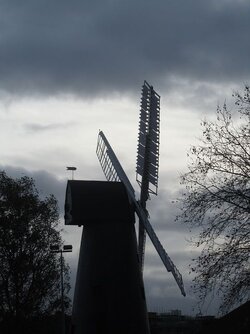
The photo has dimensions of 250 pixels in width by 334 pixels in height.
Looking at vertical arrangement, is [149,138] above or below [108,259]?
above

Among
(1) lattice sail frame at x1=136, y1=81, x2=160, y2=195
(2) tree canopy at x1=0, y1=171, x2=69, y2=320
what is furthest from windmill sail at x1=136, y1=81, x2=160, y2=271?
(2) tree canopy at x1=0, y1=171, x2=69, y2=320

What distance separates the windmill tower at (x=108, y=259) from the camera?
34.0 m

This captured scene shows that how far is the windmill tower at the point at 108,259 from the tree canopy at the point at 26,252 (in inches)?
512

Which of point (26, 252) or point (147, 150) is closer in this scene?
point (147, 150)

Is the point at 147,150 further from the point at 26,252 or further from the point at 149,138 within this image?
the point at 26,252

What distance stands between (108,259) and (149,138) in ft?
28.9

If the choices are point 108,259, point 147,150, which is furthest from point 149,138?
point 108,259

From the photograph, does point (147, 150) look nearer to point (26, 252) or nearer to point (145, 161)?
point (145, 161)

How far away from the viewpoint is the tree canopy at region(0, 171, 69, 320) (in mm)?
48062

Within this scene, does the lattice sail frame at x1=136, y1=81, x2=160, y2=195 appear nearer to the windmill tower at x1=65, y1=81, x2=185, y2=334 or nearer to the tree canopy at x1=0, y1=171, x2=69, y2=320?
the windmill tower at x1=65, y1=81, x2=185, y2=334

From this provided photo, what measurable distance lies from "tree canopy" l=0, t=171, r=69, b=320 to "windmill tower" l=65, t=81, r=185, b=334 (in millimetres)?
12999

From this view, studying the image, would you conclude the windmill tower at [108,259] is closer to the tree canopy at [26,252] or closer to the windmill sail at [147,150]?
the windmill sail at [147,150]

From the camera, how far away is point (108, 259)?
34406mm

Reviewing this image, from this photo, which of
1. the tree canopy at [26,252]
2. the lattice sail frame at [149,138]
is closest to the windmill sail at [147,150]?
the lattice sail frame at [149,138]
